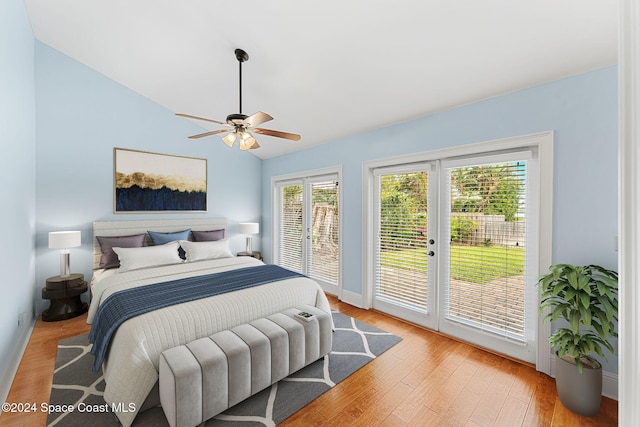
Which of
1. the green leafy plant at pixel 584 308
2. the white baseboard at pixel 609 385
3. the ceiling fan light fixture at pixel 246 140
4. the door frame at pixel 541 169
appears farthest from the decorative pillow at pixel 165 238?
the white baseboard at pixel 609 385

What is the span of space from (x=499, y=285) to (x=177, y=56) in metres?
4.13

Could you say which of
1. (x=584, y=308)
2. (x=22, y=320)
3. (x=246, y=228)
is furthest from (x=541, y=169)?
(x=22, y=320)

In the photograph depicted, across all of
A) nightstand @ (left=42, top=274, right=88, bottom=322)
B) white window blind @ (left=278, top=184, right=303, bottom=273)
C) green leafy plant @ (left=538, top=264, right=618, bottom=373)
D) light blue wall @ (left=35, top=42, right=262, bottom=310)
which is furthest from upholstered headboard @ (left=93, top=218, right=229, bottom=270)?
green leafy plant @ (left=538, top=264, right=618, bottom=373)

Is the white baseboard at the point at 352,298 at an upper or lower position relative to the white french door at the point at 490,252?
lower

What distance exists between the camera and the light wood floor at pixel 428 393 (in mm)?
1868

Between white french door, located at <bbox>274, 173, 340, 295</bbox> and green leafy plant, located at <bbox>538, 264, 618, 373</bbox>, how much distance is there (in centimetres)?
266

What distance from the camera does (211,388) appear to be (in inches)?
70.0

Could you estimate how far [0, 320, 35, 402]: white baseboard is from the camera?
2.04 meters

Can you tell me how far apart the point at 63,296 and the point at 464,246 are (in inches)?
183

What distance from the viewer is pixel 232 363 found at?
1871mm

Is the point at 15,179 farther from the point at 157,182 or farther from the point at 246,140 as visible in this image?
the point at 246,140

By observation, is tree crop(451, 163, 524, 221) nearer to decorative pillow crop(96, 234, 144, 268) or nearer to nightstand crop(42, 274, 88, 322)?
decorative pillow crop(96, 234, 144, 268)

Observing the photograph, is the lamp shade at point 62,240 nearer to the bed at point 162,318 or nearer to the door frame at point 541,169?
the bed at point 162,318

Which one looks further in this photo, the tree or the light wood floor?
the tree
